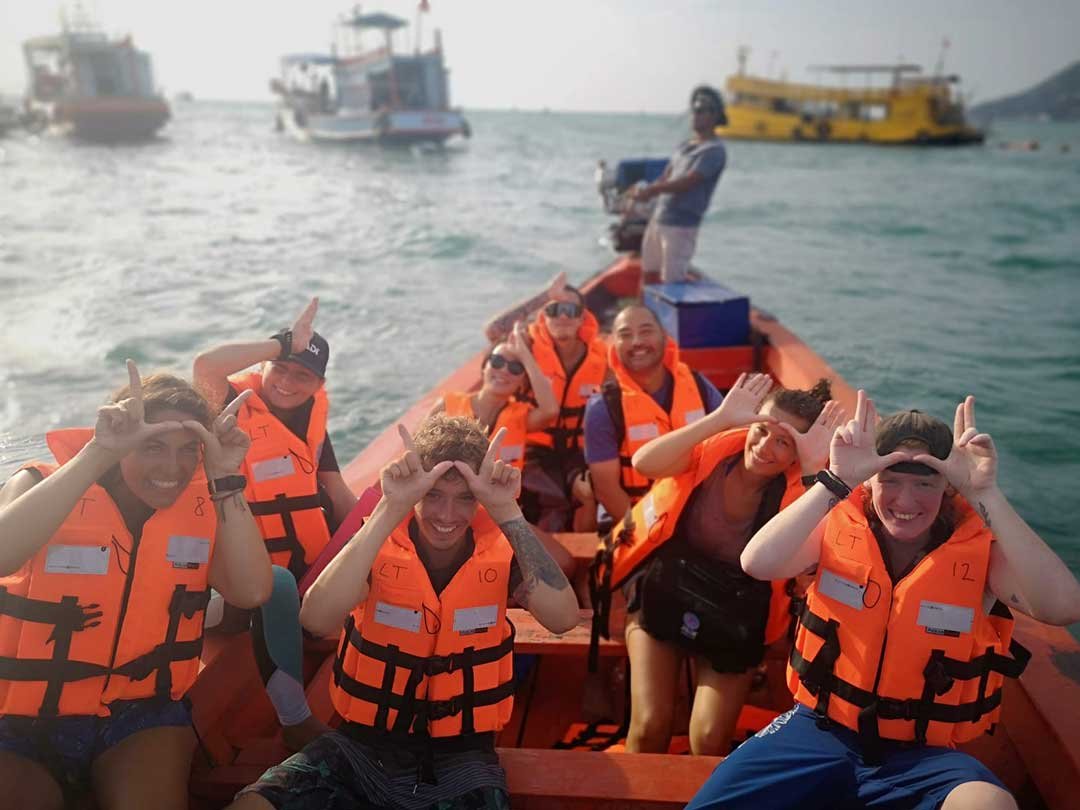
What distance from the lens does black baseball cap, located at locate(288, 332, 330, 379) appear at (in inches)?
110

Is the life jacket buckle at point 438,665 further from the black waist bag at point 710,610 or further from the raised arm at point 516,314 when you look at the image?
the raised arm at point 516,314

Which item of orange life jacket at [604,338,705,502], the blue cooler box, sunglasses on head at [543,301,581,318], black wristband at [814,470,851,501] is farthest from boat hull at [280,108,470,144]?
black wristband at [814,470,851,501]

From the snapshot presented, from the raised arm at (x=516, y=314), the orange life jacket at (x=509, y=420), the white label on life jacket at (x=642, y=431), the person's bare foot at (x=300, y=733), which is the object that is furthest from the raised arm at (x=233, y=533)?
the raised arm at (x=516, y=314)

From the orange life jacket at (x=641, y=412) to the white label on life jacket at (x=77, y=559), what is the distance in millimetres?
1868

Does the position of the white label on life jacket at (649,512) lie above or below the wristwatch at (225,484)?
below

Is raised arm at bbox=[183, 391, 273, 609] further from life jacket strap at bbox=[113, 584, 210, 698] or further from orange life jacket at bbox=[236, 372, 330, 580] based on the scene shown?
orange life jacket at bbox=[236, 372, 330, 580]

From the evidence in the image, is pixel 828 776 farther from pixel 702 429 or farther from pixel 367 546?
pixel 367 546

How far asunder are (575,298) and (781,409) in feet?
6.28

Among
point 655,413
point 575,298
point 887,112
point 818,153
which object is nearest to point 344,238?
point 575,298

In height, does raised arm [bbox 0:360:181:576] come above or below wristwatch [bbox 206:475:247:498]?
above

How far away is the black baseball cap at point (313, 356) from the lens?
2.79 metres

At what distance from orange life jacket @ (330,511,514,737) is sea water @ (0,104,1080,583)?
1.17 metres

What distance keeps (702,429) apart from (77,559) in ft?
5.71

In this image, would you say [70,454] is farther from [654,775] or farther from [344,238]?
[344,238]
